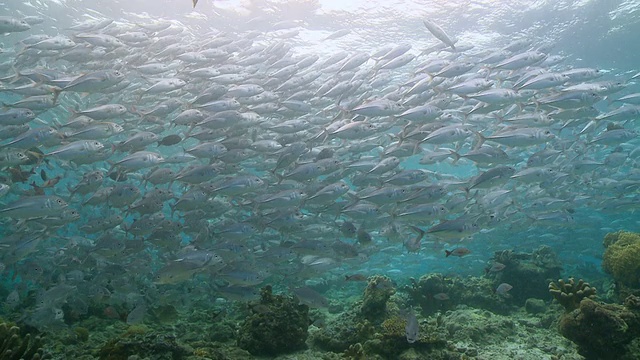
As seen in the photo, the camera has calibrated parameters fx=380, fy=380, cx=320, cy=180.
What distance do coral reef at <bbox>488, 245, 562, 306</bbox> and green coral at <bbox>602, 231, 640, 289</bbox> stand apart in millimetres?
2155

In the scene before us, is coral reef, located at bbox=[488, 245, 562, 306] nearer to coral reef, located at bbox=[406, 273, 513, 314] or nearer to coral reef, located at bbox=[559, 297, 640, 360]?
coral reef, located at bbox=[406, 273, 513, 314]

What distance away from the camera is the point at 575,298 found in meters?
7.00

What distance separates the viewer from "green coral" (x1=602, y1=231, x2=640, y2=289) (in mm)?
9047

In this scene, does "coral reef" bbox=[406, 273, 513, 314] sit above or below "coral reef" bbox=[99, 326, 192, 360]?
below

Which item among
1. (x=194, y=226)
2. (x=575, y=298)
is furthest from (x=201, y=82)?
(x=575, y=298)

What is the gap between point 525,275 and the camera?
Answer: 12.0 meters

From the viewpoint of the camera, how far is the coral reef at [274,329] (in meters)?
6.63

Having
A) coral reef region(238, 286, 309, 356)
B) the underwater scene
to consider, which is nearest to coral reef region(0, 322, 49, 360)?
the underwater scene

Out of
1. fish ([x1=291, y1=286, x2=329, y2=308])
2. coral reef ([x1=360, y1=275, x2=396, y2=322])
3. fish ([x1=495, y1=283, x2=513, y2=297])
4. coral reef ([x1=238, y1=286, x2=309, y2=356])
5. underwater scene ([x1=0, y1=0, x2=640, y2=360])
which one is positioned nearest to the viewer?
coral reef ([x1=238, y1=286, x2=309, y2=356])

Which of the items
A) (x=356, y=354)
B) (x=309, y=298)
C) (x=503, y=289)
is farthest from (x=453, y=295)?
(x=356, y=354)

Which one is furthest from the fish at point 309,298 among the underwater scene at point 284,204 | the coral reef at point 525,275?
the coral reef at point 525,275

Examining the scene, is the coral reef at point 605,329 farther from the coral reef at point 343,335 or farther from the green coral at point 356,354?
the green coral at point 356,354

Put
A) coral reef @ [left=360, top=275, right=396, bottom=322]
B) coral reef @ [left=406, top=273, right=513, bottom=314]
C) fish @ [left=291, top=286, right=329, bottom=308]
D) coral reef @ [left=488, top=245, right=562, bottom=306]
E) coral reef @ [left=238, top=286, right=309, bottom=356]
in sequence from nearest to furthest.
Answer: coral reef @ [left=238, top=286, right=309, bottom=356] < fish @ [left=291, top=286, right=329, bottom=308] < coral reef @ [left=360, top=275, right=396, bottom=322] < coral reef @ [left=406, top=273, right=513, bottom=314] < coral reef @ [left=488, top=245, right=562, bottom=306]

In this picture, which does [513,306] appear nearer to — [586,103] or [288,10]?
[586,103]
